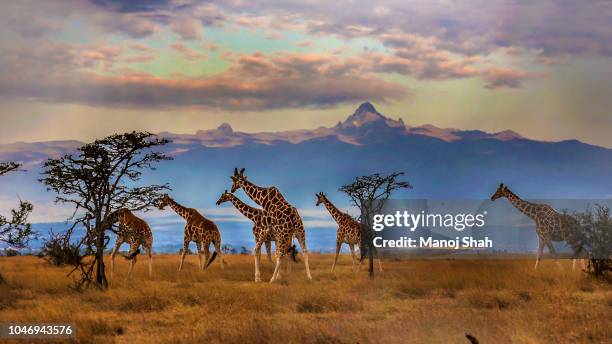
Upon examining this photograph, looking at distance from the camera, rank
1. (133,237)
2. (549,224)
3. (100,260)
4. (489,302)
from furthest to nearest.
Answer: (549,224)
(133,237)
(100,260)
(489,302)

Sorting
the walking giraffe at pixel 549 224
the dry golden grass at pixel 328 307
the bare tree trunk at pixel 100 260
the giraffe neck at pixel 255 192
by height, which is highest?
the giraffe neck at pixel 255 192

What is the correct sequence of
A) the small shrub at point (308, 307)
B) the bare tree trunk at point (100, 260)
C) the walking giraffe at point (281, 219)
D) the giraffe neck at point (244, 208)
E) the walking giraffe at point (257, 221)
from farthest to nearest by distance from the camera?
the giraffe neck at point (244, 208), the walking giraffe at point (257, 221), the walking giraffe at point (281, 219), the bare tree trunk at point (100, 260), the small shrub at point (308, 307)

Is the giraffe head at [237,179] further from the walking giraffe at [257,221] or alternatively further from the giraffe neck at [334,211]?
the giraffe neck at [334,211]

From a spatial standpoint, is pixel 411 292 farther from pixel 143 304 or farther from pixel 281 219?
pixel 143 304

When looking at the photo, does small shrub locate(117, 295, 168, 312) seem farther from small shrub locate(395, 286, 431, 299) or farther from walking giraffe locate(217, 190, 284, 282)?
small shrub locate(395, 286, 431, 299)

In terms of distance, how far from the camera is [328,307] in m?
22.9

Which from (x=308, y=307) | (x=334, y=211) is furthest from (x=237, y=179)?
(x=308, y=307)

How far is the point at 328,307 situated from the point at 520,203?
17845 mm

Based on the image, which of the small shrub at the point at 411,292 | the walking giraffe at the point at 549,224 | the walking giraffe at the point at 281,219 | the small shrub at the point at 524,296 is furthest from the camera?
the walking giraffe at the point at 549,224

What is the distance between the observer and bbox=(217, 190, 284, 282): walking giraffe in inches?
1240

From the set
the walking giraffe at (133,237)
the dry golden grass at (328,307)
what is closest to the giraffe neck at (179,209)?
the walking giraffe at (133,237)

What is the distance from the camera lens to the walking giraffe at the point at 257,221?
31.5m

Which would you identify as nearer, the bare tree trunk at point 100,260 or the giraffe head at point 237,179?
the bare tree trunk at point 100,260

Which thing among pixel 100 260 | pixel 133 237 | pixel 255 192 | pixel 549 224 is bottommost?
pixel 100 260
